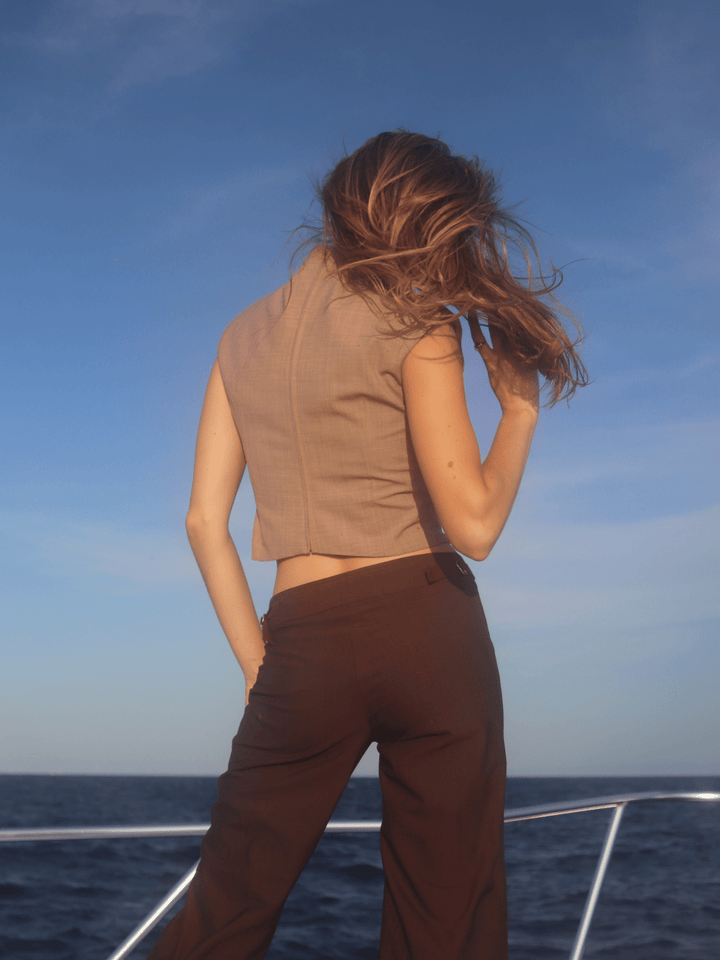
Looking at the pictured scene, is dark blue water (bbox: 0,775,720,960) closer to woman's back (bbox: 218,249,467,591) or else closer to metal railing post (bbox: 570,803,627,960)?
metal railing post (bbox: 570,803,627,960)

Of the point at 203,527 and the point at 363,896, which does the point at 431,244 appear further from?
the point at 363,896

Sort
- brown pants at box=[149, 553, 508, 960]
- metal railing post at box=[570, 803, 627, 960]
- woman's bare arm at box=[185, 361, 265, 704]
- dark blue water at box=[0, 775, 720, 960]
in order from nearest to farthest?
brown pants at box=[149, 553, 508, 960] → woman's bare arm at box=[185, 361, 265, 704] → metal railing post at box=[570, 803, 627, 960] → dark blue water at box=[0, 775, 720, 960]

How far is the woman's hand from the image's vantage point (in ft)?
3.80

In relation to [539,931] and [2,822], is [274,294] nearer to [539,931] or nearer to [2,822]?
[539,931]

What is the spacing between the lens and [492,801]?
40.4 inches

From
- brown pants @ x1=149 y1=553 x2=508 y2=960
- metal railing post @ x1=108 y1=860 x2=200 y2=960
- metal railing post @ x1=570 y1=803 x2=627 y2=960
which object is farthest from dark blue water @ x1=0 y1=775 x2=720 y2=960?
brown pants @ x1=149 y1=553 x2=508 y2=960

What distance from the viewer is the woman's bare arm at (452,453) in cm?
102

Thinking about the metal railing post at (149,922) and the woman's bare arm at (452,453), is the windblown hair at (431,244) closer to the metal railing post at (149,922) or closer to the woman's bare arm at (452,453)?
the woman's bare arm at (452,453)

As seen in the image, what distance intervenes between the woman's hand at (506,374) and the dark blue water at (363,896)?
4275 millimetres

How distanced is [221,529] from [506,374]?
21.2 inches

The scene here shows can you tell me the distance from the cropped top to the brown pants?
0.22ft

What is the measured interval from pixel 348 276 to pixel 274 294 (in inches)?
6.6

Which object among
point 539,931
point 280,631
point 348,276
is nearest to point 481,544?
point 280,631

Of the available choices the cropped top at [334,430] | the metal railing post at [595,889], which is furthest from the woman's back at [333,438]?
the metal railing post at [595,889]
